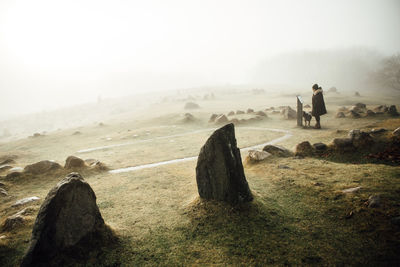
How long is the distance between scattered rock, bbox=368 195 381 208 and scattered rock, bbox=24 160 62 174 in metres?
13.3

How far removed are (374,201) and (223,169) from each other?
12.1 feet

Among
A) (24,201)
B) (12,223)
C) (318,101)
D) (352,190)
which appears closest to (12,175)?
(24,201)

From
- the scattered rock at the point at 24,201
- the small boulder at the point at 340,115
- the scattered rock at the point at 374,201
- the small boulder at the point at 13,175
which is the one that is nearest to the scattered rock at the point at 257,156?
the scattered rock at the point at 374,201

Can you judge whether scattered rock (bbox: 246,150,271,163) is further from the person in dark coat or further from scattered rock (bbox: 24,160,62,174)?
scattered rock (bbox: 24,160,62,174)

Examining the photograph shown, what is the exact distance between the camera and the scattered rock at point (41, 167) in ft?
35.8

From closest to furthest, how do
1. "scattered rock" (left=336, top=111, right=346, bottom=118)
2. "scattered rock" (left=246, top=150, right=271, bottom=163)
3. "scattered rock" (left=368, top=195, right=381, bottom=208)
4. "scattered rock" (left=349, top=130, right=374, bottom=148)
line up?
"scattered rock" (left=368, top=195, right=381, bottom=208)
"scattered rock" (left=349, top=130, right=374, bottom=148)
"scattered rock" (left=246, top=150, right=271, bottom=163)
"scattered rock" (left=336, top=111, right=346, bottom=118)

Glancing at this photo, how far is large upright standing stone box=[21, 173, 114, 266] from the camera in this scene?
4.28 meters

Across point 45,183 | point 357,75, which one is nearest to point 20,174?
point 45,183

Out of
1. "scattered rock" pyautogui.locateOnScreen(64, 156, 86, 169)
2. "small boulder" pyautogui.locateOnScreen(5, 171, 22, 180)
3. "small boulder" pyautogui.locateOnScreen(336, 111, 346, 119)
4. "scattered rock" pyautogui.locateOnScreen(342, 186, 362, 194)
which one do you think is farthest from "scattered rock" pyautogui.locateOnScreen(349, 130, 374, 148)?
"small boulder" pyautogui.locateOnScreen(5, 171, 22, 180)

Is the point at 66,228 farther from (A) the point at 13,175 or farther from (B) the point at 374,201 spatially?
(A) the point at 13,175

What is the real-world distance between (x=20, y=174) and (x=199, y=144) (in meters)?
10.7

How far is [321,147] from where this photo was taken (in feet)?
33.6

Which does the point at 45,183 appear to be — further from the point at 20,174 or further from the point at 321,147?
the point at 321,147

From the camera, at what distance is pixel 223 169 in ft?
19.5
